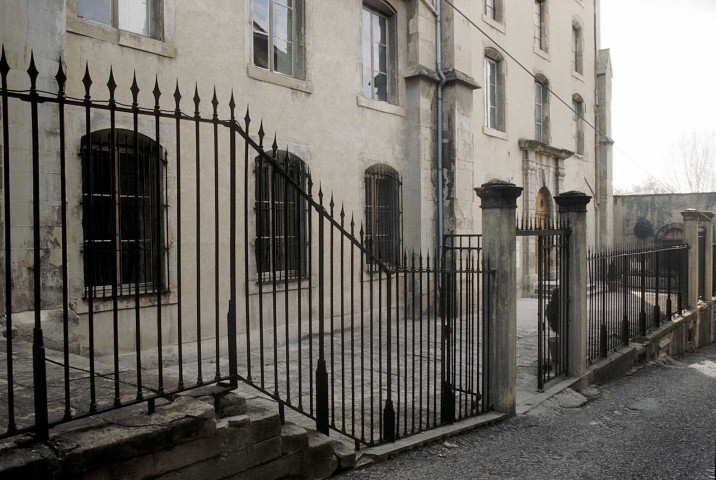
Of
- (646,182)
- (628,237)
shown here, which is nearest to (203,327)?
(628,237)

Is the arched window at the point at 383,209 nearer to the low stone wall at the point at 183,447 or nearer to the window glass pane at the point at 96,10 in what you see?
the window glass pane at the point at 96,10

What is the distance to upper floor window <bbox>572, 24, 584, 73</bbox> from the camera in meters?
18.3

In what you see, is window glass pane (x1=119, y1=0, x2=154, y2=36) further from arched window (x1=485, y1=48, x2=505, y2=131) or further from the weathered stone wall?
the weathered stone wall

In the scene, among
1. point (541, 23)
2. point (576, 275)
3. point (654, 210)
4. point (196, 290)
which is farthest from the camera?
point (654, 210)

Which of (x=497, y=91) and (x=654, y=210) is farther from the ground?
(x=497, y=91)

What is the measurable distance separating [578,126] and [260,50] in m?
13.4

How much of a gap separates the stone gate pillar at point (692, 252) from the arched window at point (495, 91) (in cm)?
467

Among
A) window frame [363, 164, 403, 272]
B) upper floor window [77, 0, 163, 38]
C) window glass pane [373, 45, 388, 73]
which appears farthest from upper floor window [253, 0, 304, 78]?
window frame [363, 164, 403, 272]

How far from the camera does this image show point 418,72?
11086 millimetres

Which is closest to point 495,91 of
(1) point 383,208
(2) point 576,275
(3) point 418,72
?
(3) point 418,72

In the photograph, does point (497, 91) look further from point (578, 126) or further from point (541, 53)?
point (578, 126)

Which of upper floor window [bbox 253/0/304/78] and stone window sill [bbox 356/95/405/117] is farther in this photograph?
stone window sill [bbox 356/95/405/117]

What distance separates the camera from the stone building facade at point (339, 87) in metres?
5.77

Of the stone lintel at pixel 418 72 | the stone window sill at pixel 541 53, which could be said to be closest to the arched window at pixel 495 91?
the stone window sill at pixel 541 53
